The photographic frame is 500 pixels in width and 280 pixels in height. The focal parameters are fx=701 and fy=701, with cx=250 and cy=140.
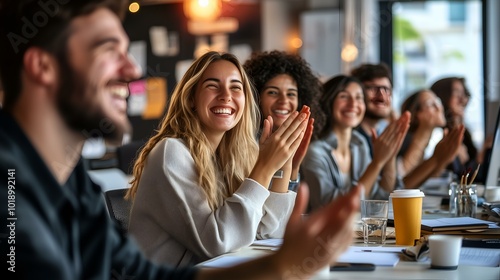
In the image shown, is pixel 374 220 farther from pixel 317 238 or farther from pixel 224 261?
pixel 317 238

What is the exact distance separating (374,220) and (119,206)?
79cm

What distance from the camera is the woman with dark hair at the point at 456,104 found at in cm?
446

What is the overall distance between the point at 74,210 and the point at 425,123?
3.34 m

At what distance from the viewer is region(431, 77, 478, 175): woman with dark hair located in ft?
14.6

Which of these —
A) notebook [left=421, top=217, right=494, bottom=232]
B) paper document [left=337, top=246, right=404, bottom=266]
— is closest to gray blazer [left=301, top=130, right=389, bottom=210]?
notebook [left=421, top=217, right=494, bottom=232]

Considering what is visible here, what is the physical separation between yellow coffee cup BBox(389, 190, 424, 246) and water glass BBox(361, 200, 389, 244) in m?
0.04

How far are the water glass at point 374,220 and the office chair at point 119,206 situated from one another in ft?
2.41

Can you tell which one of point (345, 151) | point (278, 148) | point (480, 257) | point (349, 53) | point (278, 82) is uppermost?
point (349, 53)

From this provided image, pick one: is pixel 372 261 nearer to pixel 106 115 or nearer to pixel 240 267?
pixel 240 267

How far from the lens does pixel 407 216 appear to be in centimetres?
199

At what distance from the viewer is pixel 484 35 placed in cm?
736

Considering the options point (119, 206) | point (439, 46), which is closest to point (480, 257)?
point (119, 206)

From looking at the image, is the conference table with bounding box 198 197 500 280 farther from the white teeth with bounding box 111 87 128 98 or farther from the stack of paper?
the white teeth with bounding box 111 87 128 98

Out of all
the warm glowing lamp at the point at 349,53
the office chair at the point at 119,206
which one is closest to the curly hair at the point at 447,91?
the warm glowing lamp at the point at 349,53
